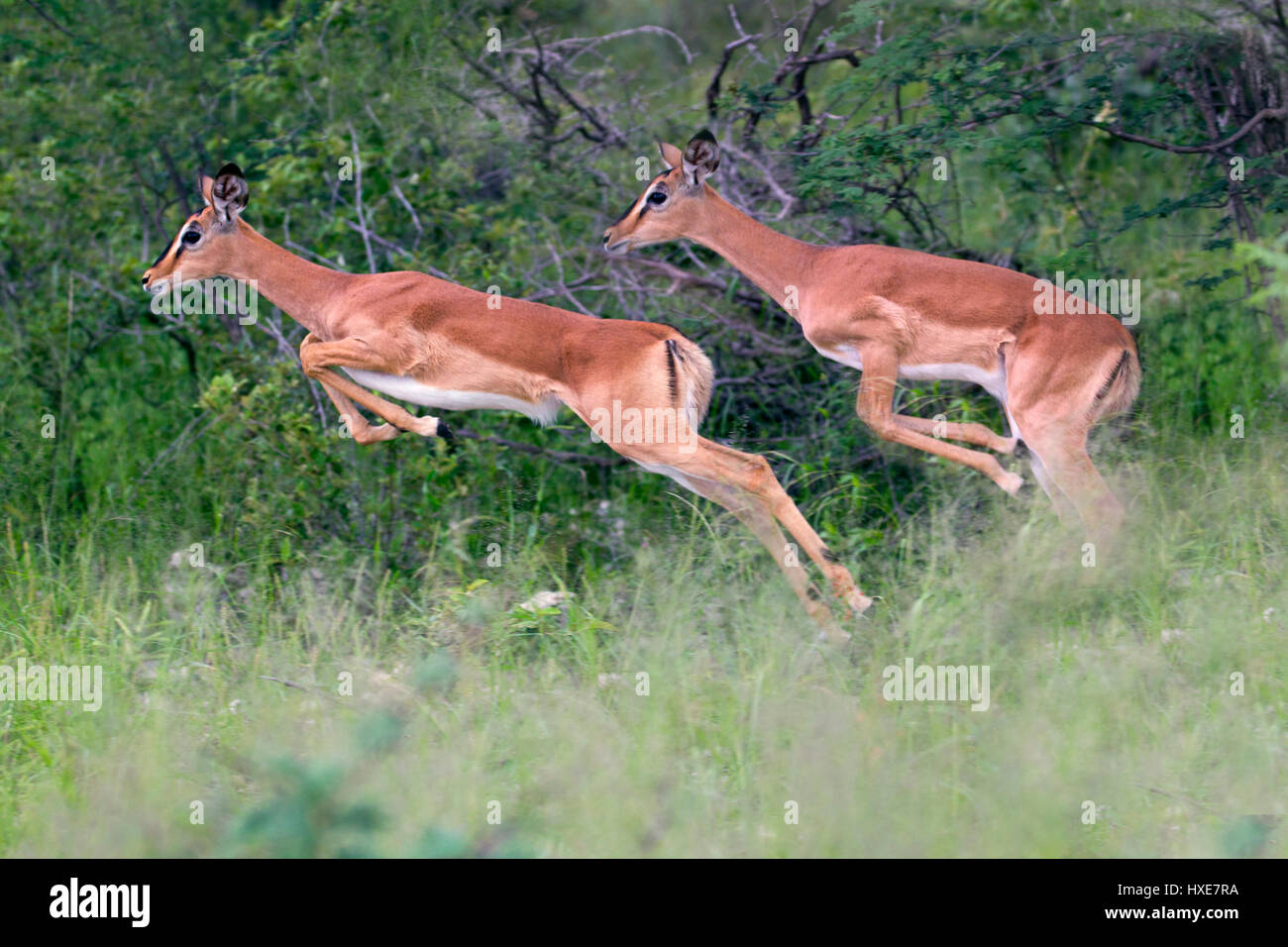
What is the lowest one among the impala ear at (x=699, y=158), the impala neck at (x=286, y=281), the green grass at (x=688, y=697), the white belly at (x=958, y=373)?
the green grass at (x=688, y=697)

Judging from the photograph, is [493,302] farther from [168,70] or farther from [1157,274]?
[1157,274]

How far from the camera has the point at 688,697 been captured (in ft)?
17.2

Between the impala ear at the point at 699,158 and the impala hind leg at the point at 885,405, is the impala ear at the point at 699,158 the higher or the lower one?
the higher one

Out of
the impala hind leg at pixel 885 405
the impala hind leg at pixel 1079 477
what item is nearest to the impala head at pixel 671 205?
the impala hind leg at pixel 885 405

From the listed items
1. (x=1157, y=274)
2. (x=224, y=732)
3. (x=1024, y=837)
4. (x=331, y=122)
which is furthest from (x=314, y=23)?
(x=1024, y=837)

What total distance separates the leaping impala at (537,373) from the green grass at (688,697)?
1.41ft

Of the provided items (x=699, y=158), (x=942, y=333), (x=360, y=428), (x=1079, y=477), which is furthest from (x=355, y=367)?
(x=1079, y=477)

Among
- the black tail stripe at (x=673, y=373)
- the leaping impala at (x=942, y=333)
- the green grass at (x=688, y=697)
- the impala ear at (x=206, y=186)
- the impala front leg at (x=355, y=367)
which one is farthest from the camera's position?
the impala ear at (x=206, y=186)

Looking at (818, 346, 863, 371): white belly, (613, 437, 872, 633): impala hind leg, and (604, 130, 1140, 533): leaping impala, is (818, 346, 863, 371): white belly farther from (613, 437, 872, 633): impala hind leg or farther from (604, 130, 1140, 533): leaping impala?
Answer: (613, 437, 872, 633): impala hind leg

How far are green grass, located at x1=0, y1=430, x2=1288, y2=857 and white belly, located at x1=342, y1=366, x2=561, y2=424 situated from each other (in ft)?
2.90

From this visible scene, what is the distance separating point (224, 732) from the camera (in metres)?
5.23

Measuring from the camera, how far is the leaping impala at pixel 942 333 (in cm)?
627

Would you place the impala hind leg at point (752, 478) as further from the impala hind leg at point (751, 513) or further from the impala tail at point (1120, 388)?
the impala tail at point (1120, 388)

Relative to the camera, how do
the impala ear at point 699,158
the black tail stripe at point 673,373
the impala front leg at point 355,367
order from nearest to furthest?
the impala front leg at point 355,367, the black tail stripe at point 673,373, the impala ear at point 699,158
